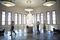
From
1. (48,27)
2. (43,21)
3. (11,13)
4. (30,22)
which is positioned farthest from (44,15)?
(11,13)

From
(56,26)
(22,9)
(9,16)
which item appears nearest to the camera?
(56,26)

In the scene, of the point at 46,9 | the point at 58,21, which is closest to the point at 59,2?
the point at 58,21

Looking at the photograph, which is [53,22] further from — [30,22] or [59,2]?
[30,22]

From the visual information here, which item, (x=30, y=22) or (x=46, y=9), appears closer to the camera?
(x=46, y=9)

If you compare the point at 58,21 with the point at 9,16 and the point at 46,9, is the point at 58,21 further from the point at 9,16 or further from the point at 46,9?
the point at 9,16

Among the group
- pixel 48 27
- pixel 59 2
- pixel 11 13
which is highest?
pixel 59 2

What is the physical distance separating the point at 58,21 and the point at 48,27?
9.94ft

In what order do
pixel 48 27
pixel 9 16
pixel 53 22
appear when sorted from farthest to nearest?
pixel 9 16, pixel 48 27, pixel 53 22

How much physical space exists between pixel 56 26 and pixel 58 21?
0.86 m

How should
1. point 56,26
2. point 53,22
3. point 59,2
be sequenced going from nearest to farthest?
1. point 59,2
2. point 56,26
3. point 53,22

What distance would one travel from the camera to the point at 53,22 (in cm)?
1479

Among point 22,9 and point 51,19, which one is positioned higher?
point 22,9

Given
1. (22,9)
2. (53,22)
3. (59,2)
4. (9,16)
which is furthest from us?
(22,9)

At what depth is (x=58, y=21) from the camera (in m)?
13.3
